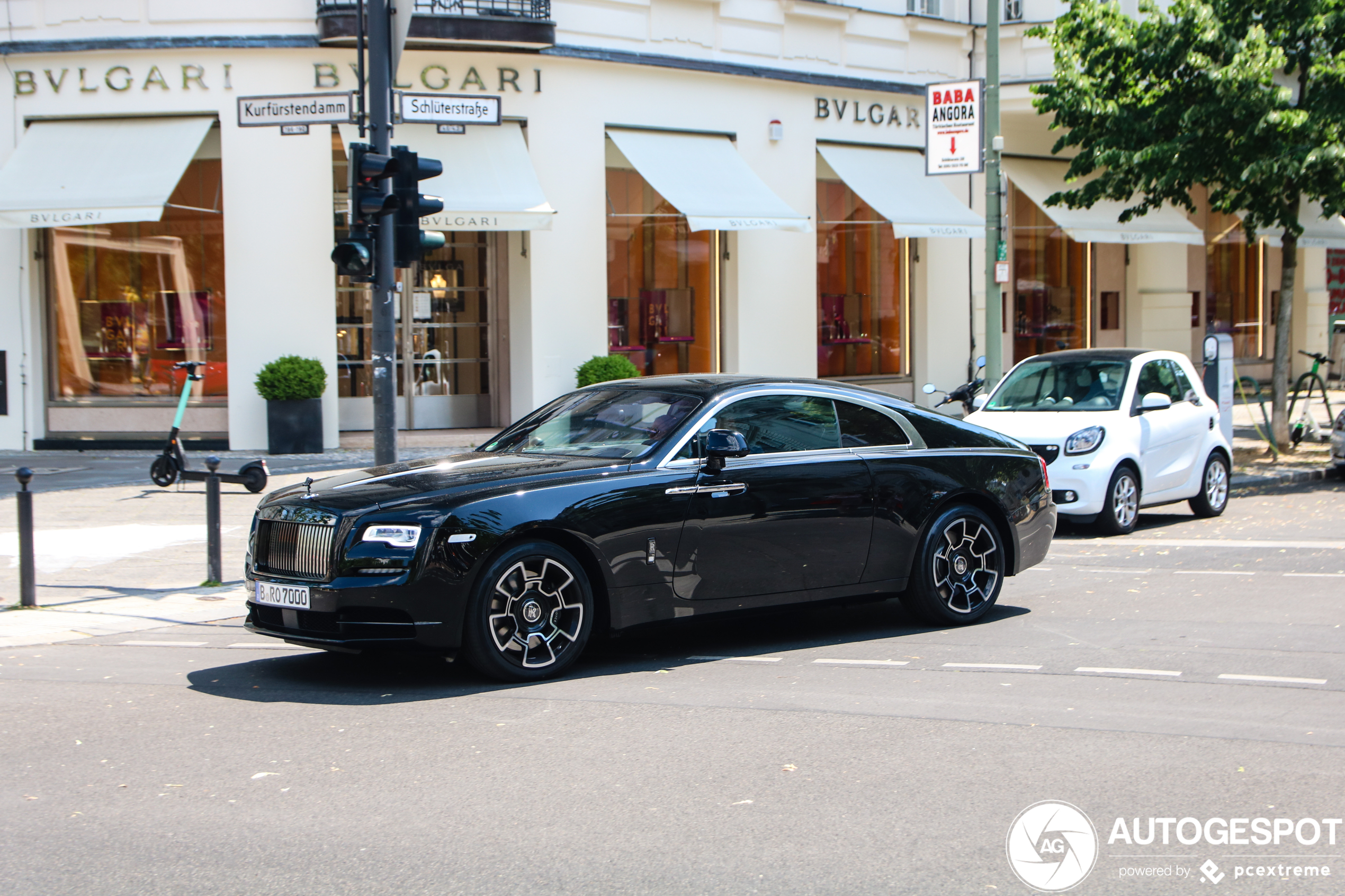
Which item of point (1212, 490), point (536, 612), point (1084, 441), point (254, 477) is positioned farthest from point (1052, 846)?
point (1212, 490)

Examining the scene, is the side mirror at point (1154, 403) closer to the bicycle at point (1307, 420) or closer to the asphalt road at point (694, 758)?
the asphalt road at point (694, 758)

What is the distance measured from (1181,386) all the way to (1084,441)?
6.17 feet

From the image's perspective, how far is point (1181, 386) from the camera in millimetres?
13430

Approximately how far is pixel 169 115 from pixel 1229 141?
43.2ft

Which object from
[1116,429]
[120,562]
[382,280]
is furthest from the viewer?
[1116,429]

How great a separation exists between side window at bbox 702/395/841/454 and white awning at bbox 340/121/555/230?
10121 mm

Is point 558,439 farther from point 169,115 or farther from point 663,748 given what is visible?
point 169,115

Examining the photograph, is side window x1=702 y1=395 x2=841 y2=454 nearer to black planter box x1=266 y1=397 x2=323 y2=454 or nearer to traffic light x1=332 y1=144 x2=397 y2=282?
traffic light x1=332 y1=144 x2=397 y2=282

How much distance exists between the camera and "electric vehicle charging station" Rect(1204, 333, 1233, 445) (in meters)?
16.5

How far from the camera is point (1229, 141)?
56.3 feet

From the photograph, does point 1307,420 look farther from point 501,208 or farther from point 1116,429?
point 501,208

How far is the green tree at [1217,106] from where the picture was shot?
16453 mm

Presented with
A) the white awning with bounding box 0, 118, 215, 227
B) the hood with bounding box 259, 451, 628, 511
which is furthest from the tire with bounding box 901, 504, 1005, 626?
the white awning with bounding box 0, 118, 215, 227

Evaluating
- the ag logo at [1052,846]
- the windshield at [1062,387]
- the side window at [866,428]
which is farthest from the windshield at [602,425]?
the windshield at [1062,387]
